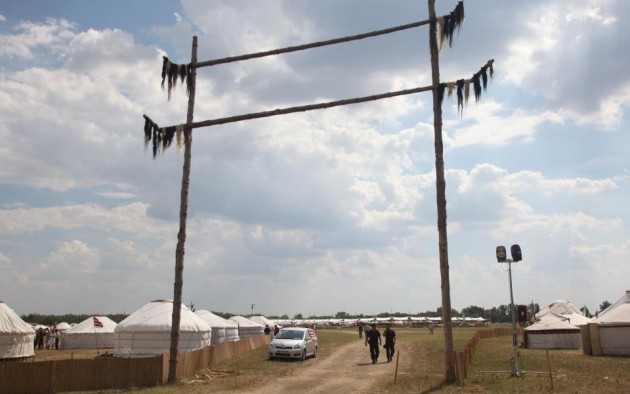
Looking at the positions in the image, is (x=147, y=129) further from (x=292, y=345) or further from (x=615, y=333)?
(x=615, y=333)

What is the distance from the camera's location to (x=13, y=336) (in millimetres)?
33250

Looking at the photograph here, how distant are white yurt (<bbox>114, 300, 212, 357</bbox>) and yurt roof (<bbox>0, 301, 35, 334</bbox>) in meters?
6.06

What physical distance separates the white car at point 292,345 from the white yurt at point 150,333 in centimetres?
633

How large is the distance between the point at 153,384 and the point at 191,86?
34.2 feet

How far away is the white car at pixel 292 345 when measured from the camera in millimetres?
27609

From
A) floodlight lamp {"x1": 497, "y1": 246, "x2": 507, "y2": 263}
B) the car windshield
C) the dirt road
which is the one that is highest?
floodlight lamp {"x1": 497, "y1": 246, "x2": 507, "y2": 263}

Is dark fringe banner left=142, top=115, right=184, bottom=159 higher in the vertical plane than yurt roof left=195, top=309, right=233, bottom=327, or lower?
higher

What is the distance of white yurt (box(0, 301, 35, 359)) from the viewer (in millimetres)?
32812

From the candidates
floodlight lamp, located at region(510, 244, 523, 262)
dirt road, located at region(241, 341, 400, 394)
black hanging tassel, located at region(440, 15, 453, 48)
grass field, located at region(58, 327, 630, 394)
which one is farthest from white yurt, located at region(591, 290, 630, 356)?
black hanging tassel, located at region(440, 15, 453, 48)

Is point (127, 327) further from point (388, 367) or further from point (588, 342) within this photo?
point (588, 342)

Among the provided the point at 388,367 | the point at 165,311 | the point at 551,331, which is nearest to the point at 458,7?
the point at 388,367

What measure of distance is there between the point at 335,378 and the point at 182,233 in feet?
24.5

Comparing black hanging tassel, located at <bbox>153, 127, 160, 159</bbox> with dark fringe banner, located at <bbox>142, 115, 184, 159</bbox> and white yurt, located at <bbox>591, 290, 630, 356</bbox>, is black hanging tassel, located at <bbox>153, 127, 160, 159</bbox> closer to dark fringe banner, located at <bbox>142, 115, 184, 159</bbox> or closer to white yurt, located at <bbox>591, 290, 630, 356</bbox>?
dark fringe banner, located at <bbox>142, 115, 184, 159</bbox>

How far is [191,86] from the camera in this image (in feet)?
70.0
